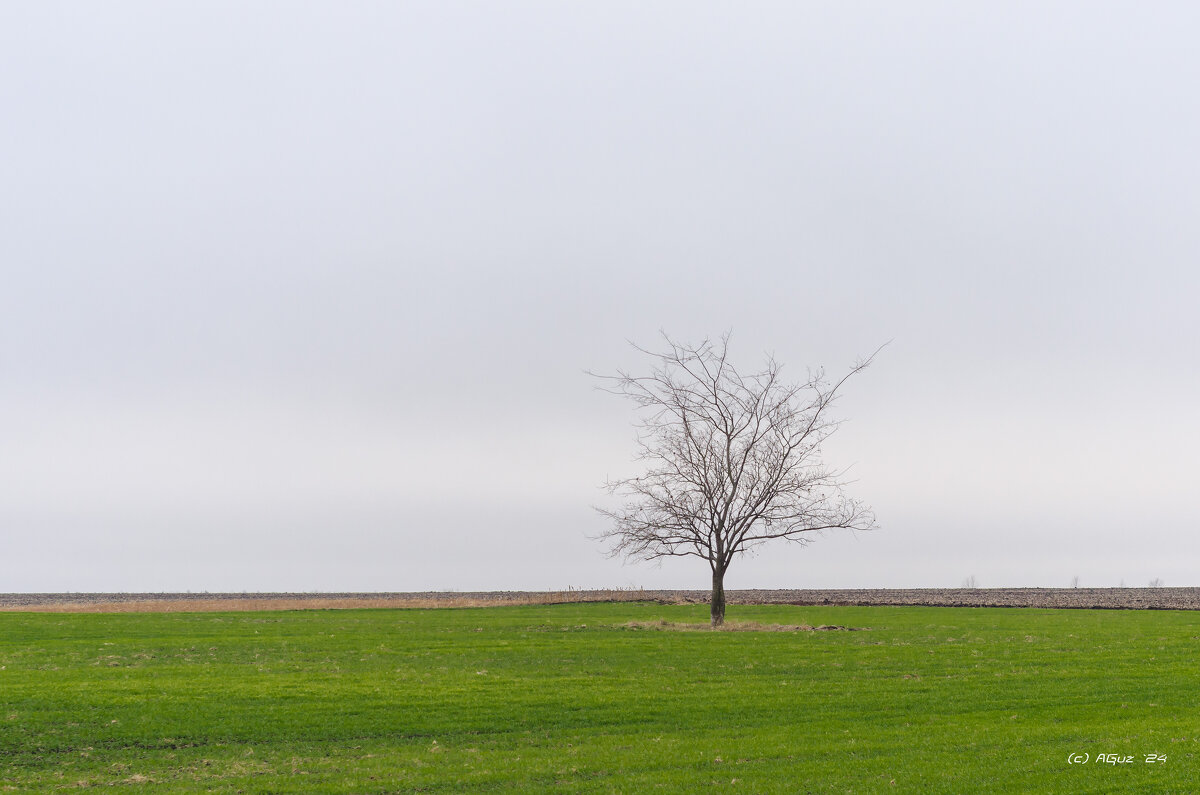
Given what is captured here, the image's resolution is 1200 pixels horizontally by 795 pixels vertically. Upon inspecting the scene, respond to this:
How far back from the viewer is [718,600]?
1874 inches

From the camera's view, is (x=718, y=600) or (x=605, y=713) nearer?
(x=605, y=713)

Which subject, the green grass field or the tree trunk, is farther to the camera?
the tree trunk

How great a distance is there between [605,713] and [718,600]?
24.7 m

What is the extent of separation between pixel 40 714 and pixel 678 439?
3410 centimetres

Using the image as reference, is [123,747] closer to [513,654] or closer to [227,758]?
[227,758]

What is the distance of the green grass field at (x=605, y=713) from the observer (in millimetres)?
17688

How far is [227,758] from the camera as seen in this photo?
19.8 meters

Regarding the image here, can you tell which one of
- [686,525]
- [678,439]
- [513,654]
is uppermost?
[678,439]

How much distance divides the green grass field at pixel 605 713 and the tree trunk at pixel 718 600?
6111 millimetres

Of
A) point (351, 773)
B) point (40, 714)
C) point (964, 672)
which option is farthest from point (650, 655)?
point (40, 714)

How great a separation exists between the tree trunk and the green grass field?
611 centimetres

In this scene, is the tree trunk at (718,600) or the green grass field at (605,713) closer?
the green grass field at (605,713)

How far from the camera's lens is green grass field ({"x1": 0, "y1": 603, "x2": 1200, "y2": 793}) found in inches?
696

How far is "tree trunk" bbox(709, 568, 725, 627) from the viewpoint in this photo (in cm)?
4688
